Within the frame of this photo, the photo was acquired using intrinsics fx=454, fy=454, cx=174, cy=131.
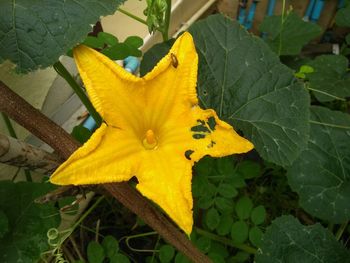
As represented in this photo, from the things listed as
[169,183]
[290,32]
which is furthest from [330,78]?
[169,183]

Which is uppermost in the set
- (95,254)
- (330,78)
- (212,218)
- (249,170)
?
(330,78)

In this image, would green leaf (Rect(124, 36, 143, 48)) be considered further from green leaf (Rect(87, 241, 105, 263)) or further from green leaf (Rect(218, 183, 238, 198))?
green leaf (Rect(87, 241, 105, 263))

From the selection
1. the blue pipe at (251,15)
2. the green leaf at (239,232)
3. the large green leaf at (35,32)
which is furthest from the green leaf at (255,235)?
the blue pipe at (251,15)

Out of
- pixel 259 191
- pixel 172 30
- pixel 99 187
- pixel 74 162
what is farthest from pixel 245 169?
pixel 172 30

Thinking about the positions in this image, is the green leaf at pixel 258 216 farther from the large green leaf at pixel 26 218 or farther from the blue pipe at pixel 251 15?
the blue pipe at pixel 251 15

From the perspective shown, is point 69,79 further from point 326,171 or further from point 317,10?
point 317,10

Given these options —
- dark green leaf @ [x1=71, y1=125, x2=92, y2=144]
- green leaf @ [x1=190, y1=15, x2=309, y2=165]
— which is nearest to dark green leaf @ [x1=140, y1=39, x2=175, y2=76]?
green leaf @ [x1=190, y1=15, x2=309, y2=165]
